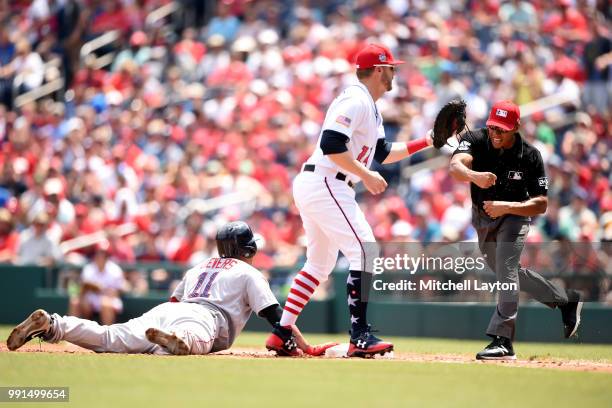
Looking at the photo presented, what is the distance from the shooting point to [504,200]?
8.10 meters

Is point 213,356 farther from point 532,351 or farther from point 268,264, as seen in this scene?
point 268,264

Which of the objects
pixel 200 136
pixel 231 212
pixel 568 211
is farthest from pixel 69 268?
pixel 568 211

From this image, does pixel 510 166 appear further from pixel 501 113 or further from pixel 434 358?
pixel 434 358

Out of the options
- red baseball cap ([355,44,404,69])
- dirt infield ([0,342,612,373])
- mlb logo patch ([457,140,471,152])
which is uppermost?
red baseball cap ([355,44,404,69])

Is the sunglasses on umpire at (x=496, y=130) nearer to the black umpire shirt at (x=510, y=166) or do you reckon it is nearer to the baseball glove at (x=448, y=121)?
the black umpire shirt at (x=510, y=166)

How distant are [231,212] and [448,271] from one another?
484 centimetres

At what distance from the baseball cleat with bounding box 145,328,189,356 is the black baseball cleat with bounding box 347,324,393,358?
1.18 metres

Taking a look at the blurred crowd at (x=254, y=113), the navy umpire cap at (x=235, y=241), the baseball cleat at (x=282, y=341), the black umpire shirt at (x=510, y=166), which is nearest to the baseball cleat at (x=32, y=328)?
the navy umpire cap at (x=235, y=241)

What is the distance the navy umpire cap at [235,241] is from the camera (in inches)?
324

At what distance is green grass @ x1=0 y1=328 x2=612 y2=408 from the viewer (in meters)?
5.68

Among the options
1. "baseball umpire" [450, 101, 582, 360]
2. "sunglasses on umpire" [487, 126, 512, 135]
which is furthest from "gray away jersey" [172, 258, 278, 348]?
"sunglasses on umpire" [487, 126, 512, 135]

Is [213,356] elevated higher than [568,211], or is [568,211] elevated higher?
[568,211]

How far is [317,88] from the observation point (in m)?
16.5

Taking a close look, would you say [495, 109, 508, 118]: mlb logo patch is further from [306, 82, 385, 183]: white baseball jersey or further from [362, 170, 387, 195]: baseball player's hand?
Result: [362, 170, 387, 195]: baseball player's hand
